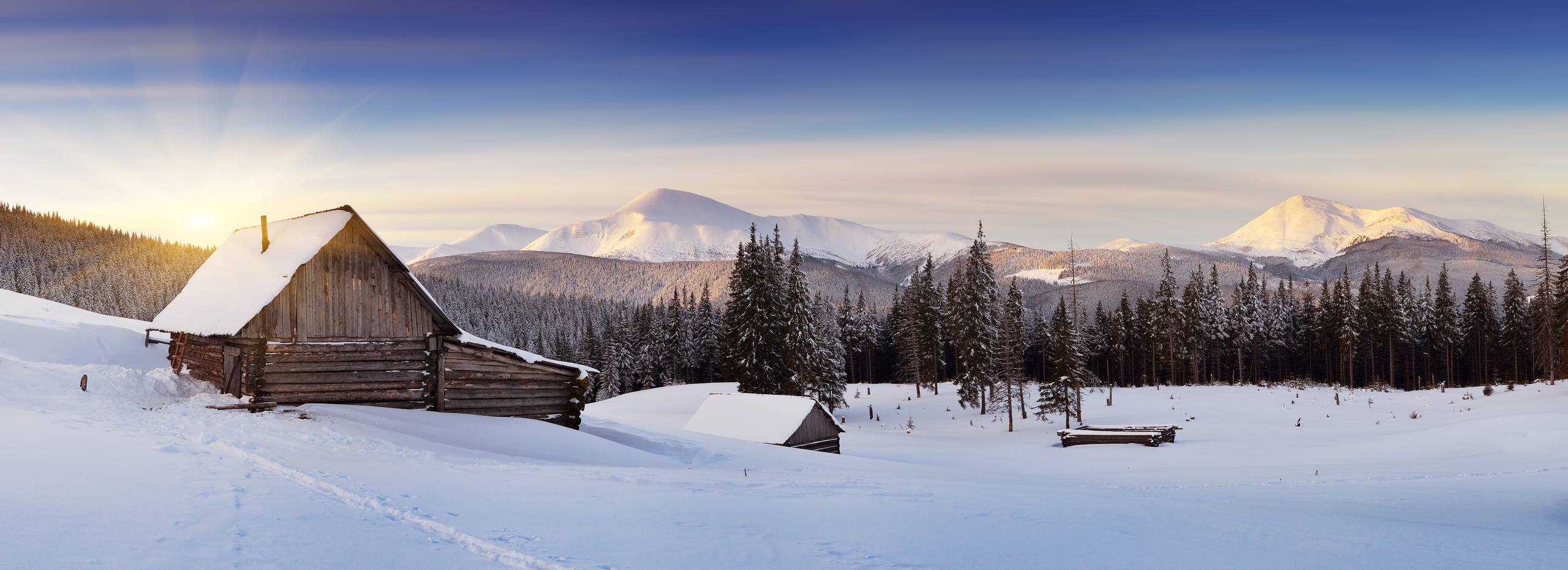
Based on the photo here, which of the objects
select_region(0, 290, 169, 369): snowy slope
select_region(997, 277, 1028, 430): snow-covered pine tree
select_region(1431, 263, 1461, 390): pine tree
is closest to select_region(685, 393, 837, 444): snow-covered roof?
select_region(0, 290, 169, 369): snowy slope

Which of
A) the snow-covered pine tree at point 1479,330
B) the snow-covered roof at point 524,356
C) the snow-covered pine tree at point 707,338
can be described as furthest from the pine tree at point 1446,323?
the snow-covered roof at point 524,356

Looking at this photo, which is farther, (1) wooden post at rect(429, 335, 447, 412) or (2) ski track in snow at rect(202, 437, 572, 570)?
(1) wooden post at rect(429, 335, 447, 412)

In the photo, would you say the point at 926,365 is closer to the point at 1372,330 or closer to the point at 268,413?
the point at 1372,330

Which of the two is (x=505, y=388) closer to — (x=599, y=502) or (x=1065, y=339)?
(x=599, y=502)

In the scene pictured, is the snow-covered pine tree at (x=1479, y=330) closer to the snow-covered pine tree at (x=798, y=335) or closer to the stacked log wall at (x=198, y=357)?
the snow-covered pine tree at (x=798, y=335)

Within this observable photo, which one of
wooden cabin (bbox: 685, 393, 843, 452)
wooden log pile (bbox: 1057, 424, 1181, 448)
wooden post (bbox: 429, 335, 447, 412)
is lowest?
wooden log pile (bbox: 1057, 424, 1181, 448)

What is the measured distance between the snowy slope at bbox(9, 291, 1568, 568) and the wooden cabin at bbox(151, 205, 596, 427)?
4.57 ft

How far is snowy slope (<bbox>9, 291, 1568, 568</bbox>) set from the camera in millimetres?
8031

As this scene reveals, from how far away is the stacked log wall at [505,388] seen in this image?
75.5 ft

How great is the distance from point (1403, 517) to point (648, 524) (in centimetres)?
1176

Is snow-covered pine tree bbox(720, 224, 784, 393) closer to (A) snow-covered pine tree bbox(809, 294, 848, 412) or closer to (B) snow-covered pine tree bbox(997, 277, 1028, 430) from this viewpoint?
(A) snow-covered pine tree bbox(809, 294, 848, 412)

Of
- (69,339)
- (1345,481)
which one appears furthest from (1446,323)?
(69,339)

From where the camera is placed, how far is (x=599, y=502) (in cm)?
1105

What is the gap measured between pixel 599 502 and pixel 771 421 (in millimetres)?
25148
